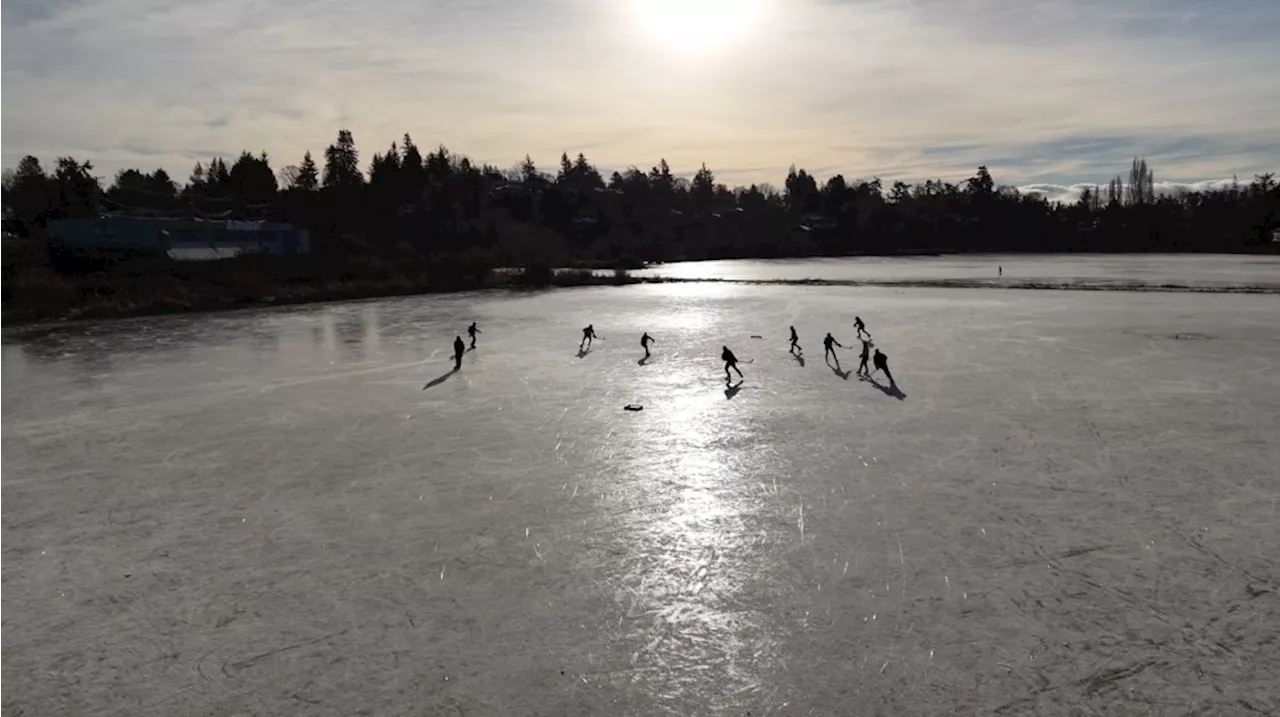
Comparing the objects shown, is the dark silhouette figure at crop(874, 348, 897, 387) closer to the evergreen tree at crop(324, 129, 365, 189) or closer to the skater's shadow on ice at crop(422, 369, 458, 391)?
the skater's shadow on ice at crop(422, 369, 458, 391)

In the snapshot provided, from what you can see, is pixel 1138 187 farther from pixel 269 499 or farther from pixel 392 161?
pixel 269 499

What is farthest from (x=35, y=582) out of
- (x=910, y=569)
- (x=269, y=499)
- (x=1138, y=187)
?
(x=1138, y=187)

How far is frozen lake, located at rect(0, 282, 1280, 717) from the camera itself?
454cm

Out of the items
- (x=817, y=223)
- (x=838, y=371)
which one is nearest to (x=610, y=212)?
(x=817, y=223)

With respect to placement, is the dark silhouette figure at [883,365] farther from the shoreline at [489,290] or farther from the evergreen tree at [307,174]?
the evergreen tree at [307,174]

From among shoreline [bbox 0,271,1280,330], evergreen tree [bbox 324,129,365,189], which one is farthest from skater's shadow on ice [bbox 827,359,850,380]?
evergreen tree [bbox 324,129,365,189]

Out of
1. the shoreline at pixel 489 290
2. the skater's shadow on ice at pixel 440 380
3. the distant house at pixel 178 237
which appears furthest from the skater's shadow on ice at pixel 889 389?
the distant house at pixel 178 237

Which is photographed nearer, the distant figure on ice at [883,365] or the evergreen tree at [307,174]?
the distant figure on ice at [883,365]

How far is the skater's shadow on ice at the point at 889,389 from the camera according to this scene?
12766 mm

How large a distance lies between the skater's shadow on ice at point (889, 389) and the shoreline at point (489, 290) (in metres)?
28.2

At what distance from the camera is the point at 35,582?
5.93 m

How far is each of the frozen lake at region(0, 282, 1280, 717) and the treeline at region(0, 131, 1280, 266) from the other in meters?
45.8

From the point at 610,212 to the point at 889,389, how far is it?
4285 inches

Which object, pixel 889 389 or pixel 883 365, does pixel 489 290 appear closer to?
pixel 883 365
